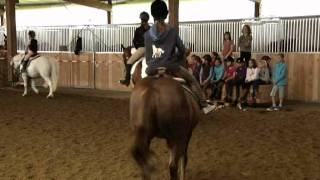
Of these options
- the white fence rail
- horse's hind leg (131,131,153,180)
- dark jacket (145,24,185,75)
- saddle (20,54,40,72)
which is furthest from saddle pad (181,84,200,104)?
saddle (20,54,40,72)

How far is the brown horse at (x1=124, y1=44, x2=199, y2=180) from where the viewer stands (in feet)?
11.7

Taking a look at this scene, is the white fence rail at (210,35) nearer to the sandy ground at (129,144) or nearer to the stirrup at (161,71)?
the sandy ground at (129,144)

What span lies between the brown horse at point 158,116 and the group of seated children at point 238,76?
6.59 m

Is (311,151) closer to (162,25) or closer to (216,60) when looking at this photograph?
(162,25)

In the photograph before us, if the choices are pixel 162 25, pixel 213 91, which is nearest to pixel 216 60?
pixel 213 91

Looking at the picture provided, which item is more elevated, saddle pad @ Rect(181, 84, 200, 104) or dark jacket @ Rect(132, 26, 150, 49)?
dark jacket @ Rect(132, 26, 150, 49)

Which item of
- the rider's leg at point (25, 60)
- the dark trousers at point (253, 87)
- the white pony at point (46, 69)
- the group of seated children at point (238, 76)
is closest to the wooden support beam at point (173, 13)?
the group of seated children at point (238, 76)

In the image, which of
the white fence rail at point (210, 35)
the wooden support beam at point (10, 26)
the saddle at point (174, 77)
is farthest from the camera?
the wooden support beam at point (10, 26)

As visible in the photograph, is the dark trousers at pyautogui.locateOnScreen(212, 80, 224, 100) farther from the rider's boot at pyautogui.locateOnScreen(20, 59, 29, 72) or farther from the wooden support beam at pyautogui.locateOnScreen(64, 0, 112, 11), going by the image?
the wooden support beam at pyautogui.locateOnScreen(64, 0, 112, 11)

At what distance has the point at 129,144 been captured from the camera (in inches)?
167

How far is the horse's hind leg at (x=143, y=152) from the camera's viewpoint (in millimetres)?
3604

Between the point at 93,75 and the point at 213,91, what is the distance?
5.93 meters

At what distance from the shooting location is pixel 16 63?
13.6 m

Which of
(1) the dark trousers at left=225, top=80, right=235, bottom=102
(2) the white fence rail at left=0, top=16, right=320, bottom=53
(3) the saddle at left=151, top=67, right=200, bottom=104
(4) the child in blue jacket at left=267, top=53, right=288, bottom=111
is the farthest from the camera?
(2) the white fence rail at left=0, top=16, right=320, bottom=53
